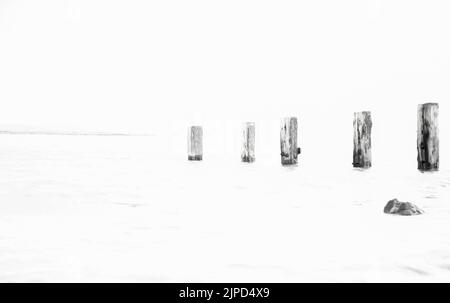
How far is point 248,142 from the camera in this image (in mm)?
13328

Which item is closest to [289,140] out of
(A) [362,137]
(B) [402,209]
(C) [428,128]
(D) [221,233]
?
(A) [362,137]

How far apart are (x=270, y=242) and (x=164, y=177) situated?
20.5ft

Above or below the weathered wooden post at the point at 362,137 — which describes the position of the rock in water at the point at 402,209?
below

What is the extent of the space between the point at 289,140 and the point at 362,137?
1.67 meters

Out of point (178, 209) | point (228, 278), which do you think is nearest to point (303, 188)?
point (178, 209)

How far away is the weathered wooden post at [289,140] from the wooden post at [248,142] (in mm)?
1009

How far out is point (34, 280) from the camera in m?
3.01

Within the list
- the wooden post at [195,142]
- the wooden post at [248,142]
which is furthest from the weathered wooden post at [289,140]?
the wooden post at [195,142]

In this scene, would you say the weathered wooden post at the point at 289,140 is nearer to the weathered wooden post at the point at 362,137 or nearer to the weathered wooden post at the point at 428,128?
the weathered wooden post at the point at 362,137

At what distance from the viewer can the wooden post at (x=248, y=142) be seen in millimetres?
12781

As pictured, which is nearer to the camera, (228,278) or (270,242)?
(228,278)

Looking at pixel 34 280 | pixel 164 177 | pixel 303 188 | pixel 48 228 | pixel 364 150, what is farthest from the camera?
pixel 364 150
